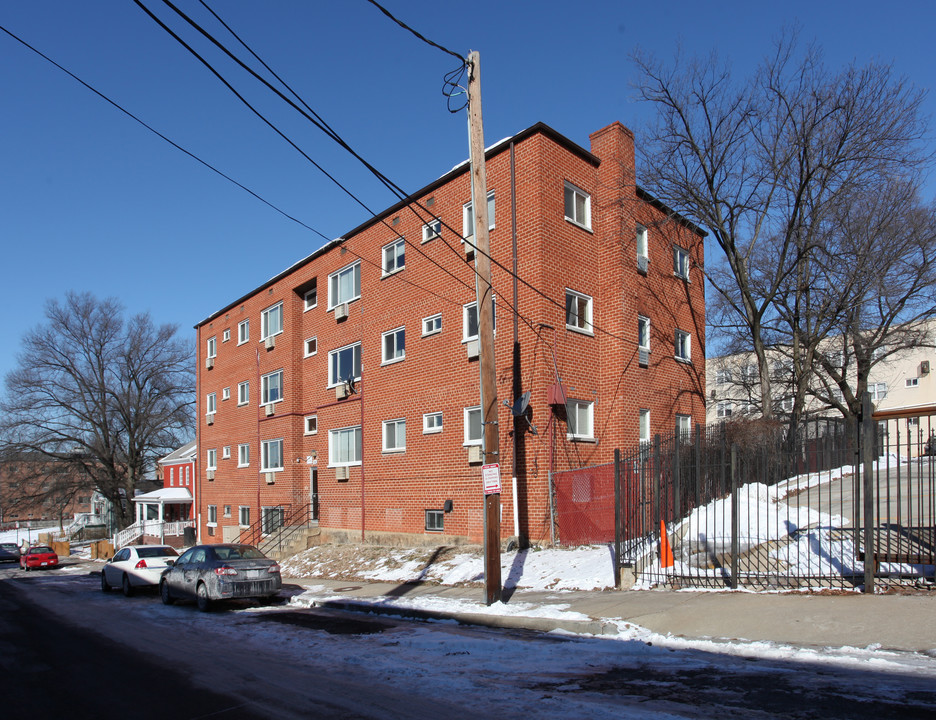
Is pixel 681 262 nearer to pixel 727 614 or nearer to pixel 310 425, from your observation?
pixel 310 425

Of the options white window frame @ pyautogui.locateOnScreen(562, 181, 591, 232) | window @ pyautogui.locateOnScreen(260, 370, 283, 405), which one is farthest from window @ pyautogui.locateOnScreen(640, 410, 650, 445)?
window @ pyautogui.locateOnScreen(260, 370, 283, 405)

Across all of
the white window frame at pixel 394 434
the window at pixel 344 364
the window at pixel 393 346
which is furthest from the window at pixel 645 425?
the window at pixel 344 364

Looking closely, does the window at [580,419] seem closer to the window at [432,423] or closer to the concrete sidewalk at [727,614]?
the window at [432,423]

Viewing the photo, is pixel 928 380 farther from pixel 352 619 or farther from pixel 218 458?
pixel 352 619

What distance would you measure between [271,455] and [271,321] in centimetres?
566

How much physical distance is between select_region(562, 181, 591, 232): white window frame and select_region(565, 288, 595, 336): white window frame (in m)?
1.85

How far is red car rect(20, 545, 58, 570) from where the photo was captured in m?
37.2

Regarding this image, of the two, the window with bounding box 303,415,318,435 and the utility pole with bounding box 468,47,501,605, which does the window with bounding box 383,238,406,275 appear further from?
the utility pole with bounding box 468,47,501,605

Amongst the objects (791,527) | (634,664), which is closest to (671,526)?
(791,527)

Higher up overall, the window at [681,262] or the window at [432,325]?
the window at [681,262]

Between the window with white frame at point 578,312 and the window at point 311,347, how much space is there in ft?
38.8

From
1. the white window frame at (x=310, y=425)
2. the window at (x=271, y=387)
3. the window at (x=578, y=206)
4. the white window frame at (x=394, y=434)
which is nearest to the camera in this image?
the window at (x=578, y=206)

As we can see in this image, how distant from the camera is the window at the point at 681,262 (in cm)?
2295

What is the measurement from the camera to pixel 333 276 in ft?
86.0
